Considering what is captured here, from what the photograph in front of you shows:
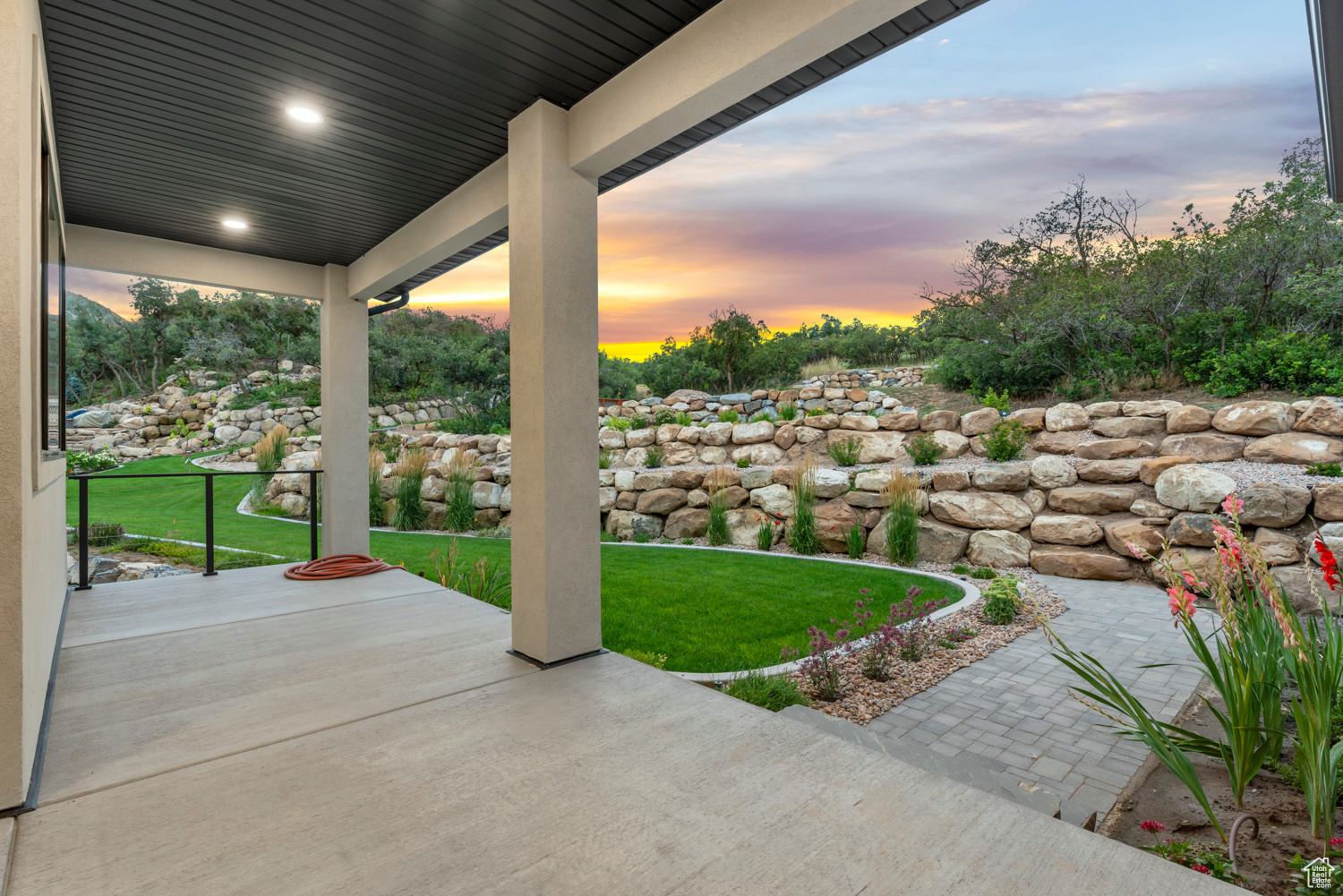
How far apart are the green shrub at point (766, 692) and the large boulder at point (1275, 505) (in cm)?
482

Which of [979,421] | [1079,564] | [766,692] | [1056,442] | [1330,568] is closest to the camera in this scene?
[1330,568]

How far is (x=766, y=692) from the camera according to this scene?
316cm

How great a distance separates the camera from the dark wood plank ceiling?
252cm

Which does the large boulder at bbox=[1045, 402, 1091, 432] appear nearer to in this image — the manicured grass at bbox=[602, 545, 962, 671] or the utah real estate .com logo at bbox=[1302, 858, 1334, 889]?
the manicured grass at bbox=[602, 545, 962, 671]

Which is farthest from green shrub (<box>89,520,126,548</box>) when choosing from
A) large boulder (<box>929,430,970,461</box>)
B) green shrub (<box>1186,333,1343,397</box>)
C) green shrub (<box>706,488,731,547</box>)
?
green shrub (<box>1186,333,1343,397</box>)

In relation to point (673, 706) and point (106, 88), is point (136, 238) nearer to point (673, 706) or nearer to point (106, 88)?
point (106, 88)

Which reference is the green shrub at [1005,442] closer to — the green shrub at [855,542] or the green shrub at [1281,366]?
the green shrub at [855,542]

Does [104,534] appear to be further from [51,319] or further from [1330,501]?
[1330,501]

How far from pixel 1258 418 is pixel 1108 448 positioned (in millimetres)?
1396

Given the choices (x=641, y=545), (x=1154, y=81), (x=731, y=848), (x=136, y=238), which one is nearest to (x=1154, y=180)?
(x=1154, y=81)

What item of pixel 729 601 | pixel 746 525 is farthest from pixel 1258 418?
pixel 729 601

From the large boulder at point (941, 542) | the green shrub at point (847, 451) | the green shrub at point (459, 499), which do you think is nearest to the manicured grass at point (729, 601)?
the large boulder at point (941, 542)

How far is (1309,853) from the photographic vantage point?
192cm

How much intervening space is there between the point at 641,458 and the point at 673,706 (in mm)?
7747
